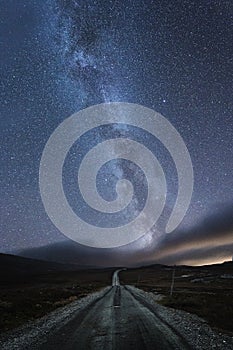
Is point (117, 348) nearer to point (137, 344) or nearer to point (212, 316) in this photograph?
point (137, 344)

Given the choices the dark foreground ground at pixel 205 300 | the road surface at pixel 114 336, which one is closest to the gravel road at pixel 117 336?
the road surface at pixel 114 336

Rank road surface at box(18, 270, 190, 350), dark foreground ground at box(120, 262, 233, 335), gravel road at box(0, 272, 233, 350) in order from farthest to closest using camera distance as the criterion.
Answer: dark foreground ground at box(120, 262, 233, 335), gravel road at box(0, 272, 233, 350), road surface at box(18, 270, 190, 350)

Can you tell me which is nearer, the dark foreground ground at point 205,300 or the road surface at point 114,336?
the road surface at point 114,336

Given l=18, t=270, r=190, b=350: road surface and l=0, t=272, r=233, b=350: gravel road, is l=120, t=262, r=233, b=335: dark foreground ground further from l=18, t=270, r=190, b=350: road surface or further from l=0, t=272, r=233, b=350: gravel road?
l=18, t=270, r=190, b=350: road surface

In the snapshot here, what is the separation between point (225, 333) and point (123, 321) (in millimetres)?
6308

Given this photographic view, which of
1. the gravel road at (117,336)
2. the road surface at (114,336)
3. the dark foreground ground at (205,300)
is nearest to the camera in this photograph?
the road surface at (114,336)

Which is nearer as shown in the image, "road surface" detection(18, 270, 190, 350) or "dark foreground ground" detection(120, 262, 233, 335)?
"road surface" detection(18, 270, 190, 350)

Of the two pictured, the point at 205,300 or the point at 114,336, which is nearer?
the point at 114,336

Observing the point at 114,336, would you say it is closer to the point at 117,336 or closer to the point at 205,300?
the point at 117,336

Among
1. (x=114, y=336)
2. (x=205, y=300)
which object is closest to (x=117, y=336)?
(x=114, y=336)

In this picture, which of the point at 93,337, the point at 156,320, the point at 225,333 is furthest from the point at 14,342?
the point at 225,333

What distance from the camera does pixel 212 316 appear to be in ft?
82.7

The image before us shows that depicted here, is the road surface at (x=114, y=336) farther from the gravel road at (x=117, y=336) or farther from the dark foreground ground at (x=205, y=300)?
the dark foreground ground at (x=205, y=300)

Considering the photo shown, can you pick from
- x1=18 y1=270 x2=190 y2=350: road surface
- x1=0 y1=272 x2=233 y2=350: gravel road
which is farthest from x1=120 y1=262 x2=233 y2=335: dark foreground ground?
x1=18 y1=270 x2=190 y2=350: road surface
